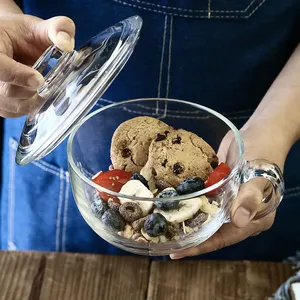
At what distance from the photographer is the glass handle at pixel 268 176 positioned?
68 cm

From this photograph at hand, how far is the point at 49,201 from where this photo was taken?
1.04 meters

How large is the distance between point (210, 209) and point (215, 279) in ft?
0.78

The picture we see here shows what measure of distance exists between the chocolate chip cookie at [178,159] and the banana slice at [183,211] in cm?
7

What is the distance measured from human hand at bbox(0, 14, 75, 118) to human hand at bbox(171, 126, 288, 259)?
0.74 feet

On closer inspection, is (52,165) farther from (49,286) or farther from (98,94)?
(98,94)

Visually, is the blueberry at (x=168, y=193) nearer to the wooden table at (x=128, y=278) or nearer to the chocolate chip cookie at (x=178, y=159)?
the chocolate chip cookie at (x=178, y=159)

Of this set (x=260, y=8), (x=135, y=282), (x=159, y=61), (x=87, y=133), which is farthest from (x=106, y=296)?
(x=260, y=8)

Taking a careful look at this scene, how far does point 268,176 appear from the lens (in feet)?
2.23

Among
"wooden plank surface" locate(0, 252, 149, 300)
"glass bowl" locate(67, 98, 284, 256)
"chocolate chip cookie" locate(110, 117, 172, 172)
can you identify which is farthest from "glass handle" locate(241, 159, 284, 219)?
"wooden plank surface" locate(0, 252, 149, 300)

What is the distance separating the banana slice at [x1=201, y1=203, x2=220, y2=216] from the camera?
64 cm

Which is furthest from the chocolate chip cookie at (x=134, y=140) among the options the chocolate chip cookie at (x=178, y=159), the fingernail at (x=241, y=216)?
the fingernail at (x=241, y=216)

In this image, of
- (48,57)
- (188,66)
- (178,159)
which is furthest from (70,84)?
(188,66)

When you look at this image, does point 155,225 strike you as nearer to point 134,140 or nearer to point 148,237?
point 148,237

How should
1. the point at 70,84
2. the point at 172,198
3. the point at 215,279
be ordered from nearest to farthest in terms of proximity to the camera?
the point at 172,198 → the point at 70,84 → the point at 215,279
